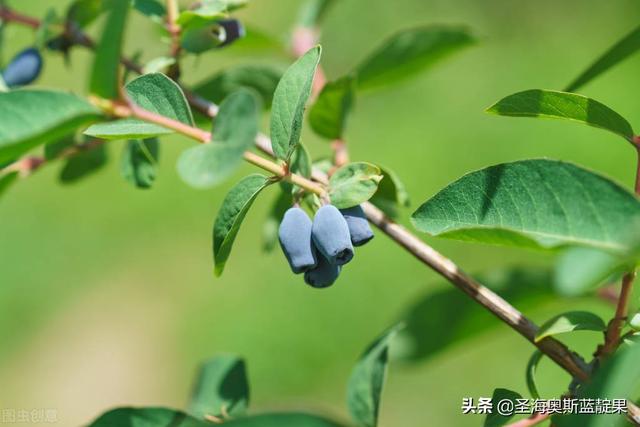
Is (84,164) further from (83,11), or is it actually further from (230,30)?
(230,30)

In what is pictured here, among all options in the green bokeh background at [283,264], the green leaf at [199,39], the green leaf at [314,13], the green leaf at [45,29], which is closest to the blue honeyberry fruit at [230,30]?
the green leaf at [199,39]

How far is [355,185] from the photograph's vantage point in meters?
0.93

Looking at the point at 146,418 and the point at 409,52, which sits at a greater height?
the point at 409,52

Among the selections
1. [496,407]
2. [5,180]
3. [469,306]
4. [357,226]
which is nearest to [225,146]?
[357,226]

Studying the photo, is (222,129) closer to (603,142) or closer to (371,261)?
(371,261)

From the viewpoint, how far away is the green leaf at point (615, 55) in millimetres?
1109

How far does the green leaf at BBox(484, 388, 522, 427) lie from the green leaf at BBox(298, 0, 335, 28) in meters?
0.98

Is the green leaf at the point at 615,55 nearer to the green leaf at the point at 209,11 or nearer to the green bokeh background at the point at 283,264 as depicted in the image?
the green leaf at the point at 209,11

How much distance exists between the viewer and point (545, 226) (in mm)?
784

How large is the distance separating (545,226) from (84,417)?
3.28m

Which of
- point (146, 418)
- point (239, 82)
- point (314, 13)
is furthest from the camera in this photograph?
point (314, 13)

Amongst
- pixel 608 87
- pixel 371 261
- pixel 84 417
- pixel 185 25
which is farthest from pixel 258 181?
pixel 608 87

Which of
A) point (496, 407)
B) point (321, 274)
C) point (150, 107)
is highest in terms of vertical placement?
point (150, 107)

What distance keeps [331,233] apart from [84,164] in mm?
762
